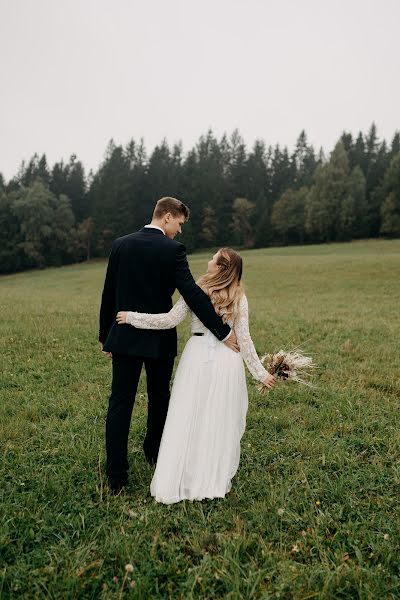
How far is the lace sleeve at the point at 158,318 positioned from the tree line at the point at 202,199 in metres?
65.7

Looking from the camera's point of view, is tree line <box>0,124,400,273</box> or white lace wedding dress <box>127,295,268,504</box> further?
tree line <box>0,124,400,273</box>

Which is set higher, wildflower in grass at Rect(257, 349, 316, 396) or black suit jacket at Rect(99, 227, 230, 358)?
black suit jacket at Rect(99, 227, 230, 358)

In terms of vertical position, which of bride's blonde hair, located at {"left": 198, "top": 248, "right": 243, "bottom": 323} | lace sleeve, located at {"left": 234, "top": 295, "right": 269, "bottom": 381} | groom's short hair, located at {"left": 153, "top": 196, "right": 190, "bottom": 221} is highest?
groom's short hair, located at {"left": 153, "top": 196, "right": 190, "bottom": 221}

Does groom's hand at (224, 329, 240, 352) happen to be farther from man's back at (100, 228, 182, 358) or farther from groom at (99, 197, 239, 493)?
man's back at (100, 228, 182, 358)

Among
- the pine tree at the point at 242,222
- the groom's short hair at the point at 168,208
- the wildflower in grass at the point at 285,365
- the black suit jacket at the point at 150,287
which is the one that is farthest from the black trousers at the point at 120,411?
the pine tree at the point at 242,222

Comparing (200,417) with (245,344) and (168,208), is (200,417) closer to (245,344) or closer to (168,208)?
(245,344)

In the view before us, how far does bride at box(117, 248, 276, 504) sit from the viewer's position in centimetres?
436

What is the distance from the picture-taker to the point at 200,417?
444cm

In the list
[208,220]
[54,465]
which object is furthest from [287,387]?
[208,220]

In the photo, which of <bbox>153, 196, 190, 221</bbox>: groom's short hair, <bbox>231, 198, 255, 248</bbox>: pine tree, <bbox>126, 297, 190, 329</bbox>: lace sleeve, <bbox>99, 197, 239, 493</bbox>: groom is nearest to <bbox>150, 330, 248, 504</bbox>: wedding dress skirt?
<bbox>99, 197, 239, 493</bbox>: groom

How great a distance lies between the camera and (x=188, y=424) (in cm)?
439

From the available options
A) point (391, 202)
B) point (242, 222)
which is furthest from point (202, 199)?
point (391, 202)

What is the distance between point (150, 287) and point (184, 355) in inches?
31.7

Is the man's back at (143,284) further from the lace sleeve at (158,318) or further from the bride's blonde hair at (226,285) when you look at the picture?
the bride's blonde hair at (226,285)
